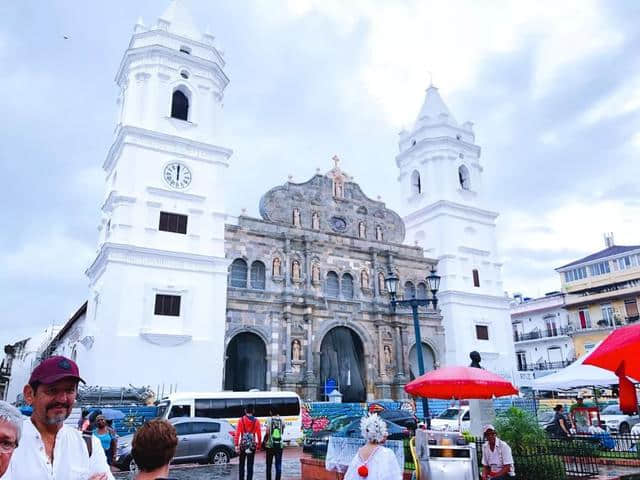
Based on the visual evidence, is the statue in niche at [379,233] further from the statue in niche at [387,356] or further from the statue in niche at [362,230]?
the statue in niche at [387,356]

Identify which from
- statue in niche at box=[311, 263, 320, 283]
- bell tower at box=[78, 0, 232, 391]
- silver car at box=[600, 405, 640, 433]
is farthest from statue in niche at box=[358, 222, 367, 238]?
silver car at box=[600, 405, 640, 433]

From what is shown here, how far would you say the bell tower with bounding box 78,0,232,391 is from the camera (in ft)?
68.8

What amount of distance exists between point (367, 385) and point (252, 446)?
17.1m

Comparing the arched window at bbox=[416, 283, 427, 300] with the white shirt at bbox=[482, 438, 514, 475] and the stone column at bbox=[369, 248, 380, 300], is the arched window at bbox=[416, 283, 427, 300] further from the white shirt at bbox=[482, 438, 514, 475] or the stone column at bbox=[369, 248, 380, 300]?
the white shirt at bbox=[482, 438, 514, 475]

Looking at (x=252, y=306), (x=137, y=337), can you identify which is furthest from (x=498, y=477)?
(x=252, y=306)

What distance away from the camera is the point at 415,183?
117 feet

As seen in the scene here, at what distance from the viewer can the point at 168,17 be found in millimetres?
26469

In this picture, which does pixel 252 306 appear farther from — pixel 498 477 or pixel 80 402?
pixel 498 477

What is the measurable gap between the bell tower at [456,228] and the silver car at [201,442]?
19.0 meters

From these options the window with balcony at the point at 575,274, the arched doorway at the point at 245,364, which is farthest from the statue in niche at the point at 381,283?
the window with balcony at the point at 575,274

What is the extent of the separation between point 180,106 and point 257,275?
31.7ft

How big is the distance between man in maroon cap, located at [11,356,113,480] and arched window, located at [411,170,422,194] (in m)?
33.8

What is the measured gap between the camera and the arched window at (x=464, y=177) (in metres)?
34.7

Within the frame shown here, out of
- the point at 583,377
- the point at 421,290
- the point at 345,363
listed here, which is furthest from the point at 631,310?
the point at 583,377
